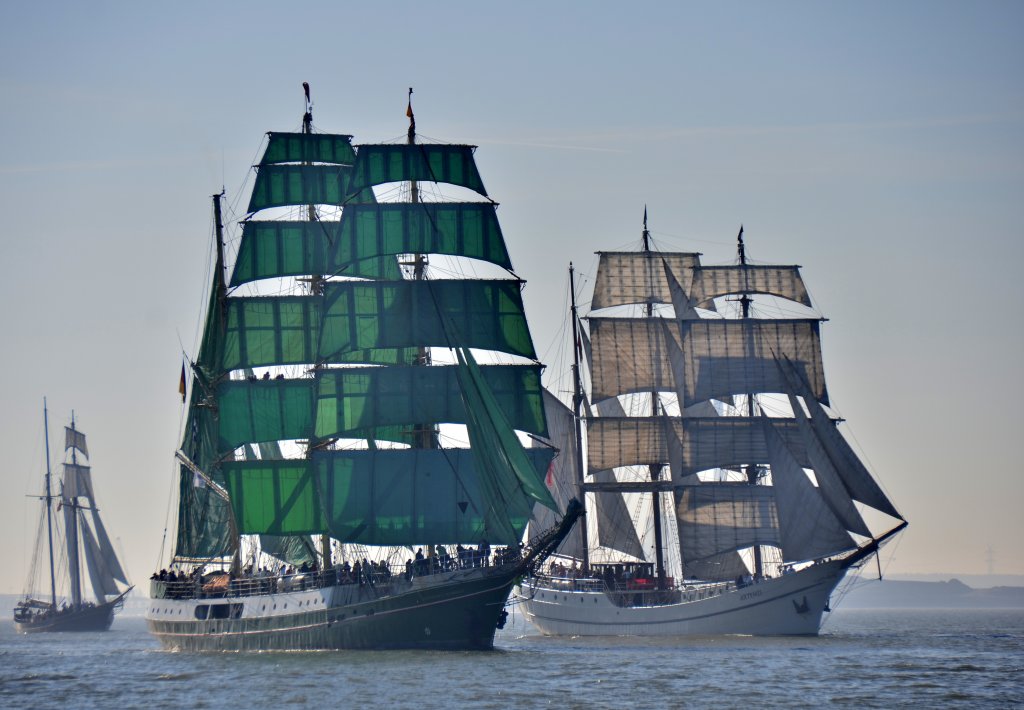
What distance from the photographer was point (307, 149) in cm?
10425

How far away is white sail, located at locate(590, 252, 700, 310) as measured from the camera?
116 m

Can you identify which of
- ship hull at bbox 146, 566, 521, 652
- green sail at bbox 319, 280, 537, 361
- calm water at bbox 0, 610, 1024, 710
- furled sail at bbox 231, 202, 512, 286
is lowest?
calm water at bbox 0, 610, 1024, 710

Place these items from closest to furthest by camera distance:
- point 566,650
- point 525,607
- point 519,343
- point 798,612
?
1. point 566,650
2. point 519,343
3. point 798,612
4. point 525,607

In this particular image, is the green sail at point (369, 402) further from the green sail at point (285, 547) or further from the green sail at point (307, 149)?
the green sail at point (307, 149)

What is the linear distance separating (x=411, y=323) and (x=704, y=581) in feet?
107

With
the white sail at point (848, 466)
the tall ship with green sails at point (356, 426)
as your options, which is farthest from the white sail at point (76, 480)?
the white sail at point (848, 466)

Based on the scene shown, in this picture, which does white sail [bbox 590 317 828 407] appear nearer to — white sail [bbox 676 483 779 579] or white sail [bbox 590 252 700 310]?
white sail [bbox 590 252 700 310]

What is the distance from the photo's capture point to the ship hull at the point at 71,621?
160 m

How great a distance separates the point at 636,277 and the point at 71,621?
74.2 metres

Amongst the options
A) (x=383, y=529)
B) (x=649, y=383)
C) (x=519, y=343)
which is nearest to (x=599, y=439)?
(x=649, y=383)

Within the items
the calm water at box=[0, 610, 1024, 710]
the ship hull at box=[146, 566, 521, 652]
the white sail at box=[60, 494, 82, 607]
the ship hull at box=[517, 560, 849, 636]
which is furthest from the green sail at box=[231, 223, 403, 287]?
the white sail at box=[60, 494, 82, 607]

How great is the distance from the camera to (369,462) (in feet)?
295

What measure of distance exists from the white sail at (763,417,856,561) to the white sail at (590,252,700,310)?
720 inches

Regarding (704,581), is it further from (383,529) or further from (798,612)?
(383,529)
